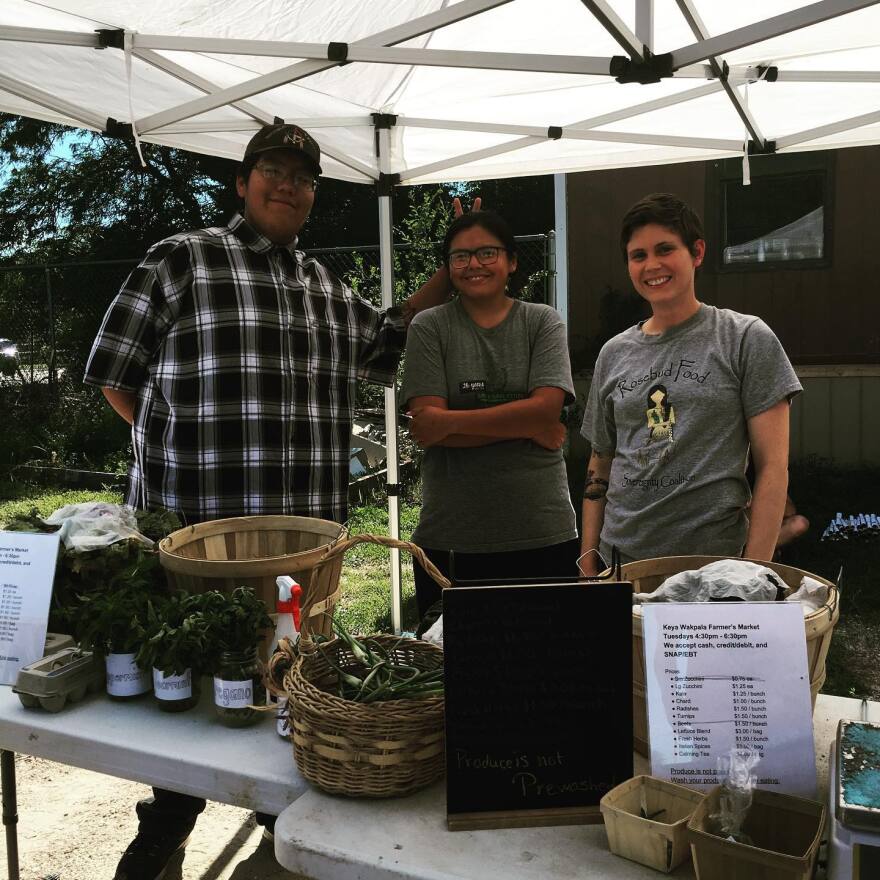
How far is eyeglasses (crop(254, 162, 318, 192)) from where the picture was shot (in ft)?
8.02

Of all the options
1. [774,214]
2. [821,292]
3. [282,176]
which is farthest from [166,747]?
[774,214]

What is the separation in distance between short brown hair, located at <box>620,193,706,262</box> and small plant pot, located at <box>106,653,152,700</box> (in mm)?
A: 1544

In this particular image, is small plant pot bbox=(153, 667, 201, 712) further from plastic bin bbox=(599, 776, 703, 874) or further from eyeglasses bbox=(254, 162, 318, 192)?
eyeglasses bbox=(254, 162, 318, 192)

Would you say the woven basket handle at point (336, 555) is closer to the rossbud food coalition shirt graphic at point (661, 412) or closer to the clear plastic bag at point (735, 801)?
the clear plastic bag at point (735, 801)

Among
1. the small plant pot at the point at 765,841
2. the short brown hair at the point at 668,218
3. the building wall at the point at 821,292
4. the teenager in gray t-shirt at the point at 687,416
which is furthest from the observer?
the building wall at the point at 821,292

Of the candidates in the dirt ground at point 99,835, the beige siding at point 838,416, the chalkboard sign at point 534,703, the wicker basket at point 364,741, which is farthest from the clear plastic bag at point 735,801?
the beige siding at point 838,416

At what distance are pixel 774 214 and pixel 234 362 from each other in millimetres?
7413

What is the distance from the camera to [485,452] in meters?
2.56

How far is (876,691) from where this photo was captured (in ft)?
12.2

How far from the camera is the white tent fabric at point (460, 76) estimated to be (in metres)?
2.44

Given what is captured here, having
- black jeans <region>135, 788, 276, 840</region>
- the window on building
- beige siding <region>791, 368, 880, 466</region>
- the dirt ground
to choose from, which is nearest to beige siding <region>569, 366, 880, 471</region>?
beige siding <region>791, 368, 880, 466</region>

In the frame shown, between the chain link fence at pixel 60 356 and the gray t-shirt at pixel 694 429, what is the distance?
5.49m

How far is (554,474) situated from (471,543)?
35cm

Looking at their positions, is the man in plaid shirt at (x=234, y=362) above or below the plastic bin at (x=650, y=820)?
above
